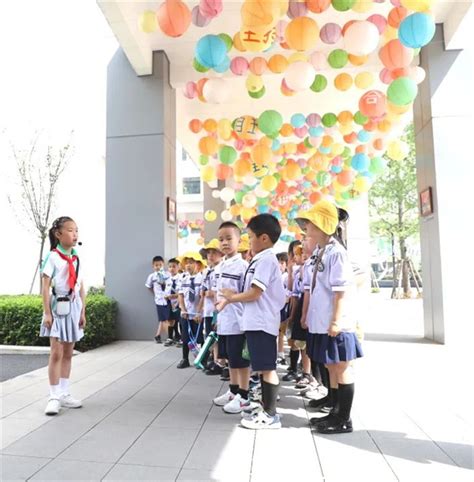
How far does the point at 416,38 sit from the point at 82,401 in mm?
4678

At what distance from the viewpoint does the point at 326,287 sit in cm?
269

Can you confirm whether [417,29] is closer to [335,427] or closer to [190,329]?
[335,427]

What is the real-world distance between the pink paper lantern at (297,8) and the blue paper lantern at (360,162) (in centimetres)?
358

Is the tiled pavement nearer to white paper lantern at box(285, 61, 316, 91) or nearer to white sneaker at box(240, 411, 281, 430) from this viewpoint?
white sneaker at box(240, 411, 281, 430)

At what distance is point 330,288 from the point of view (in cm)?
265

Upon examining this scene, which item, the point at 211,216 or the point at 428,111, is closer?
the point at 428,111

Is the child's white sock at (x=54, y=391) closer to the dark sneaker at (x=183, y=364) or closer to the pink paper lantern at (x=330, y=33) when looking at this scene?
the dark sneaker at (x=183, y=364)

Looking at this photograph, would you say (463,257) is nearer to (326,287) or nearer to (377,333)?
(377,333)

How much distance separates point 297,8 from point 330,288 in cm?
350

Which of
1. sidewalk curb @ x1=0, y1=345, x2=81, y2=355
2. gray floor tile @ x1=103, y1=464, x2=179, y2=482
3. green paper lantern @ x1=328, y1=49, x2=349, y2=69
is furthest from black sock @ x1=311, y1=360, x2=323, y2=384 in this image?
green paper lantern @ x1=328, y1=49, x2=349, y2=69

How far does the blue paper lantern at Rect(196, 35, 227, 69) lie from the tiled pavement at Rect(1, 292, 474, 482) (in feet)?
11.3

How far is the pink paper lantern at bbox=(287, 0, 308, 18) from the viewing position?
4613mm

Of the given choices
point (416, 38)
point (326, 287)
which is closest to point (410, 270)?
point (416, 38)

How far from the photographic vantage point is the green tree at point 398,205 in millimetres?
16203
